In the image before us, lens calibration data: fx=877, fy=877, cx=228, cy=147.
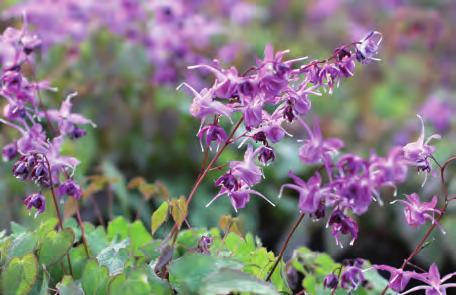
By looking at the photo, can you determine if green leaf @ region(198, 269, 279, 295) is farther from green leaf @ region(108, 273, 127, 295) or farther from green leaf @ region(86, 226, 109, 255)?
green leaf @ region(86, 226, 109, 255)

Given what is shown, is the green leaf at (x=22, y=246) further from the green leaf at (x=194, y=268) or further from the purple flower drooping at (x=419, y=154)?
the purple flower drooping at (x=419, y=154)

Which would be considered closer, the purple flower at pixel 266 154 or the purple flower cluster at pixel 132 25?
the purple flower at pixel 266 154

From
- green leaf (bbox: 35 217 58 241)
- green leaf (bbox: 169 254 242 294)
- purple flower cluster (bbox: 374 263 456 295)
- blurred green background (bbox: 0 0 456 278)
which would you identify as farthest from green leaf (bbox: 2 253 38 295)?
blurred green background (bbox: 0 0 456 278)

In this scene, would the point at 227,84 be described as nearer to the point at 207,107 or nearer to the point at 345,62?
the point at 207,107

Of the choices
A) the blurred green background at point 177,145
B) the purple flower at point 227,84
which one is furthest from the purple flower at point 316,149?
the blurred green background at point 177,145

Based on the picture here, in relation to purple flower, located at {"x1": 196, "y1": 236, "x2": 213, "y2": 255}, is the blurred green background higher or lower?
lower

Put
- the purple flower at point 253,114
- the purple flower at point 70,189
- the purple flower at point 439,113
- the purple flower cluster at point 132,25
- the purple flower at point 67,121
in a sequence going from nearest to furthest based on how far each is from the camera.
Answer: the purple flower at point 253,114, the purple flower at point 70,189, the purple flower at point 67,121, the purple flower cluster at point 132,25, the purple flower at point 439,113

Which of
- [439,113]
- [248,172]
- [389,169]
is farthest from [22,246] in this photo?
[439,113]

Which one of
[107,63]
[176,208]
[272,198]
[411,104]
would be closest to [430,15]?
[411,104]
